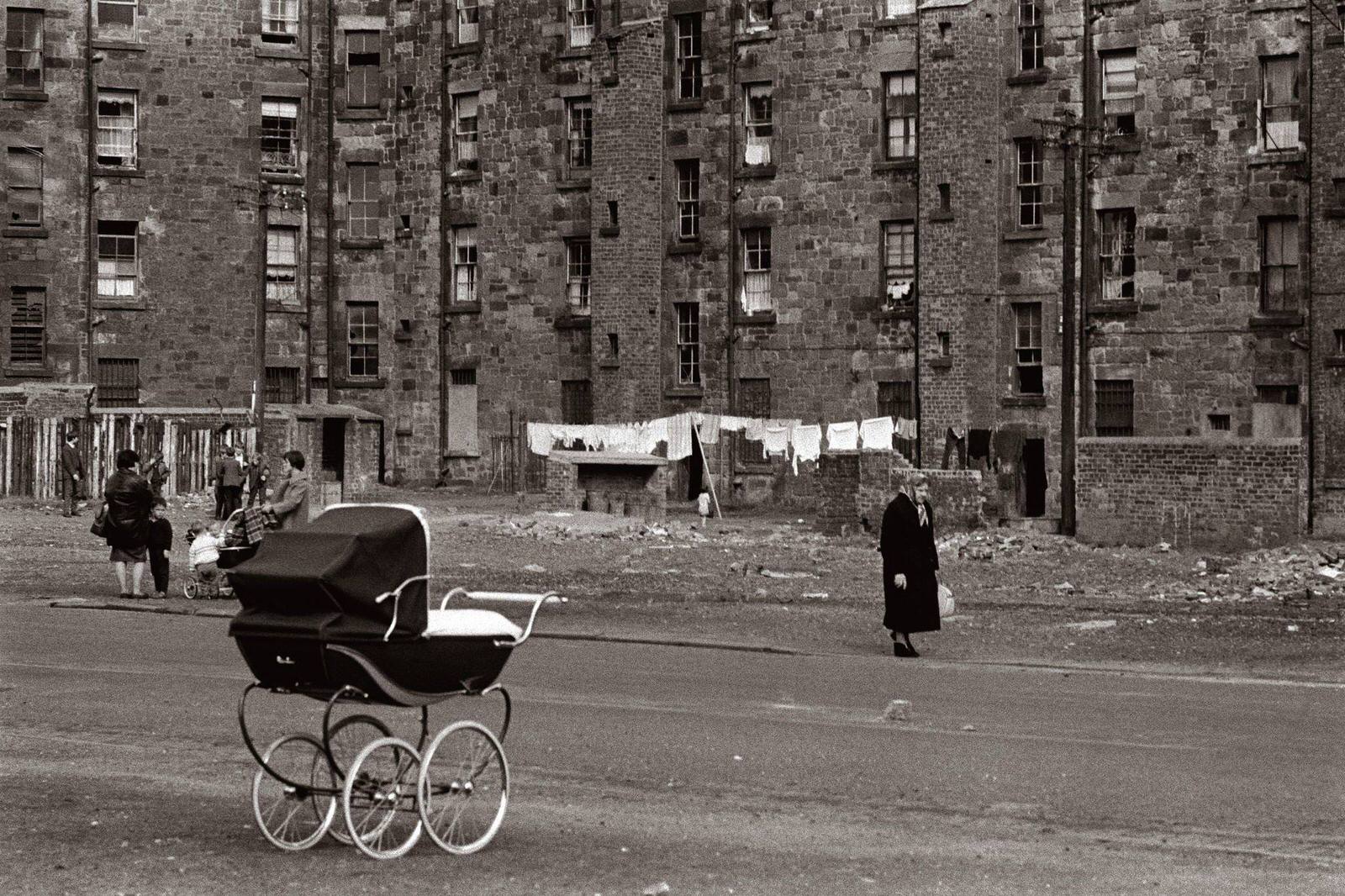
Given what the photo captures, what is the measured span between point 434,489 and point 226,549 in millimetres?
30100

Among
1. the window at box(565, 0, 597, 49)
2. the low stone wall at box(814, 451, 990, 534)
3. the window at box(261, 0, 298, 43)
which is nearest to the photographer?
the low stone wall at box(814, 451, 990, 534)

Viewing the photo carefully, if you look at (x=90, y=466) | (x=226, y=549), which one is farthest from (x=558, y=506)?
(x=226, y=549)

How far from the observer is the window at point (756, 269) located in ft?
162

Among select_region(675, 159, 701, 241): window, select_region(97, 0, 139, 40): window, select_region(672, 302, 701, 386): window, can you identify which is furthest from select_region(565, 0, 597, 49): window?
select_region(97, 0, 139, 40): window

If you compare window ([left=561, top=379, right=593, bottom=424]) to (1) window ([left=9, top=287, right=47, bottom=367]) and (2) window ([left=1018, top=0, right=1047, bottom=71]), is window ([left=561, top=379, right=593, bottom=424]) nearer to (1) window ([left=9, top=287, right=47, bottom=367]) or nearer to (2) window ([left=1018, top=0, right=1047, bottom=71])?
(1) window ([left=9, top=287, right=47, bottom=367])

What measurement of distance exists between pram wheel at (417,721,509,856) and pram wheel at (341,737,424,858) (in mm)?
104

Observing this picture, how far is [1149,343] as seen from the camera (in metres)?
44.2

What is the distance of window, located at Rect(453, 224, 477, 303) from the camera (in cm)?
5403

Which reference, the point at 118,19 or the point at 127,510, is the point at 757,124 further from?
the point at 127,510

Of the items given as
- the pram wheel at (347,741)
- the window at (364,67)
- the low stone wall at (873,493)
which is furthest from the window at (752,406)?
the pram wheel at (347,741)

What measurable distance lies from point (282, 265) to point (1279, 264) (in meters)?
26.9

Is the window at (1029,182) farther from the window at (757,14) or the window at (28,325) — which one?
the window at (28,325)

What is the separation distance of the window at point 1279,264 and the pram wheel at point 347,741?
36.2m

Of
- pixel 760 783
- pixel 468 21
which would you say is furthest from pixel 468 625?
pixel 468 21
